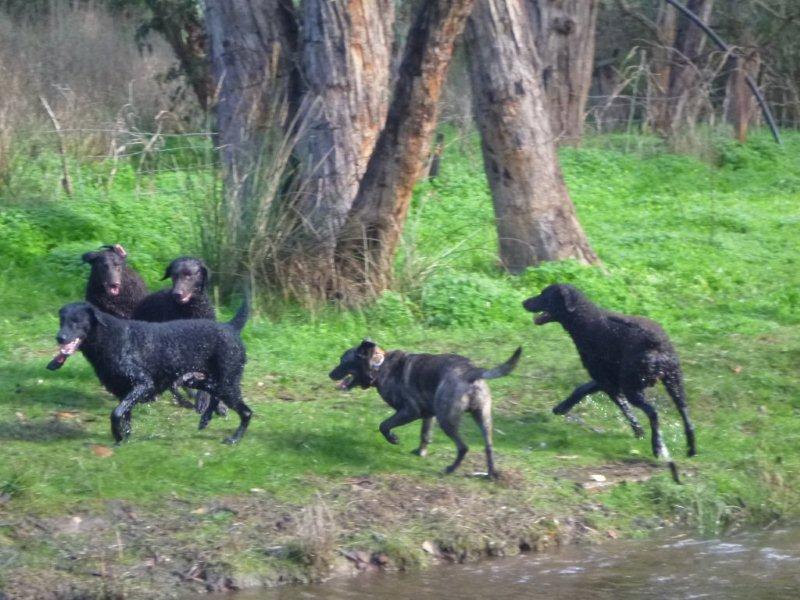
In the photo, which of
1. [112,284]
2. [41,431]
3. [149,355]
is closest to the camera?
[149,355]

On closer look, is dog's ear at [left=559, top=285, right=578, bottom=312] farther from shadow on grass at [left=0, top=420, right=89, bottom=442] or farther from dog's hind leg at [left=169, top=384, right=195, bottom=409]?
shadow on grass at [left=0, top=420, right=89, bottom=442]

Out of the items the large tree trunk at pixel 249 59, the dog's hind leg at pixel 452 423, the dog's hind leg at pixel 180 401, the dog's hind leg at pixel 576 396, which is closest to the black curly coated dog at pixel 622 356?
the dog's hind leg at pixel 576 396

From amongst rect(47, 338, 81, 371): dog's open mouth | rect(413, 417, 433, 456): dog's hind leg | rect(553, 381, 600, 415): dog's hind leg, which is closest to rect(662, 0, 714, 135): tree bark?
rect(553, 381, 600, 415): dog's hind leg

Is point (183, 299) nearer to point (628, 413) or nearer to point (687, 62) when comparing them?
point (628, 413)

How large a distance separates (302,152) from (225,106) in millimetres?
1270

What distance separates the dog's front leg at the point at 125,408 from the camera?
795 centimetres

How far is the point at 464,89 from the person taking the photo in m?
24.2

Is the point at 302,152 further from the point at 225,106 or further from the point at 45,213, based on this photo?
the point at 45,213

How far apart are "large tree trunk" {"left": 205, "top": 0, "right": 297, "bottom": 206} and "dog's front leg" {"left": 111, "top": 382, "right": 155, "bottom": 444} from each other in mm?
5227

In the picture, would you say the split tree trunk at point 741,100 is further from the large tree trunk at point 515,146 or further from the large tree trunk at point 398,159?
the large tree trunk at point 398,159

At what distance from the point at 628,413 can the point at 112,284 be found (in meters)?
3.97

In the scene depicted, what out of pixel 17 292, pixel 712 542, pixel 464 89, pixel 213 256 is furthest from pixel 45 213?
pixel 464 89

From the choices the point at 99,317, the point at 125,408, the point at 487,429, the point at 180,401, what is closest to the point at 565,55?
the point at 180,401

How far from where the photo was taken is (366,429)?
8711 mm
